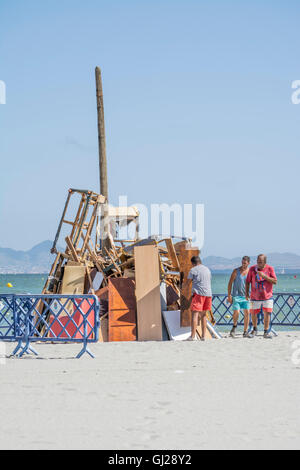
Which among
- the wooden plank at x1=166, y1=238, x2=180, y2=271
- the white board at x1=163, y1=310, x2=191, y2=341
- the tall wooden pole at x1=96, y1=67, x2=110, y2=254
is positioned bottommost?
the white board at x1=163, y1=310, x2=191, y2=341

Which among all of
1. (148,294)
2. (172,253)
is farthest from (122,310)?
(172,253)

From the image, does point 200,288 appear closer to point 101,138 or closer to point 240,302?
point 240,302

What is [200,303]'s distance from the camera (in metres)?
14.0

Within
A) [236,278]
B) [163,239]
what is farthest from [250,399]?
[163,239]

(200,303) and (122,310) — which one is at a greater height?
(200,303)

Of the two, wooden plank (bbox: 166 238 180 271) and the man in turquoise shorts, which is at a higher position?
wooden plank (bbox: 166 238 180 271)

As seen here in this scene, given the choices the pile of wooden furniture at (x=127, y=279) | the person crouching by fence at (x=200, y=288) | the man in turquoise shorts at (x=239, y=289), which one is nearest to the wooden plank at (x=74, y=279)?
the pile of wooden furniture at (x=127, y=279)

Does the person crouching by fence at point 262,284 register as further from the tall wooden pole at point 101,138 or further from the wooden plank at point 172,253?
the tall wooden pole at point 101,138

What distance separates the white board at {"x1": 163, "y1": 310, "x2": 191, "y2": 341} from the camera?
15195mm

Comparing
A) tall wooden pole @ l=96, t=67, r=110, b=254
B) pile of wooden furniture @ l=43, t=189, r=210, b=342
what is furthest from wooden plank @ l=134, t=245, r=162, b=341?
tall wooden pole @ l=96, t=67, r=110, b=254

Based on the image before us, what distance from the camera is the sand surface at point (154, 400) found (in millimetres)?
5973

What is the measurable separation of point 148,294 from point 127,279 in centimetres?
73

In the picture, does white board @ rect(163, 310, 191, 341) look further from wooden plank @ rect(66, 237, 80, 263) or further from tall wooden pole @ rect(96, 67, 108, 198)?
tall wooden pole @ rect(96, 67, 108, 198)
